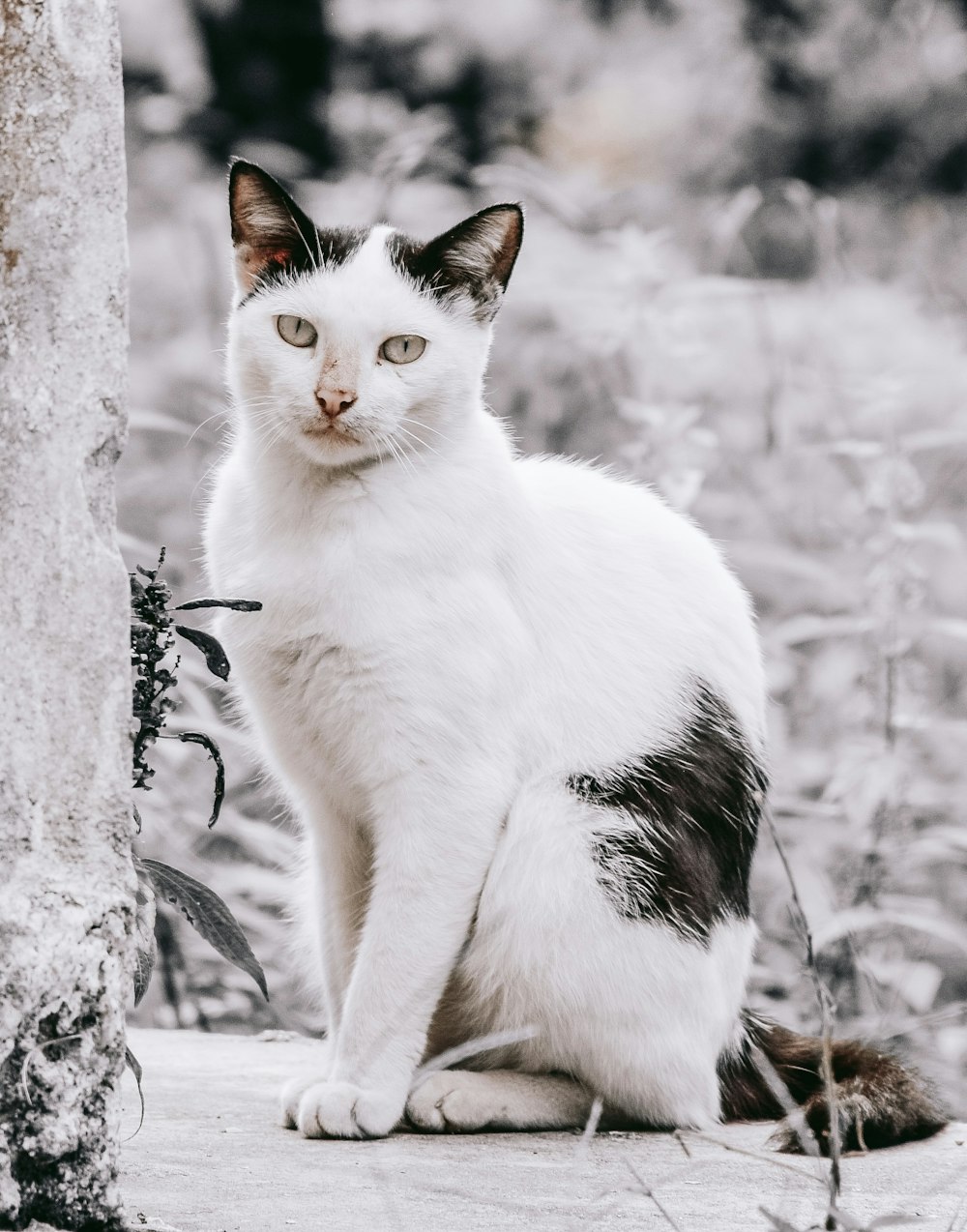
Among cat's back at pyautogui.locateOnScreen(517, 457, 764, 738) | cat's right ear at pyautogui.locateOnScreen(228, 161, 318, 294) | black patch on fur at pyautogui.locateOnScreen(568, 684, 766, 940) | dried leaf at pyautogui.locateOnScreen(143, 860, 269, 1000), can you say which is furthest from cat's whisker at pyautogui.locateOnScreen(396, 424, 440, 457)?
dried leaf at pyautogui.locateOnScreen(143, 860, 269, 1000)

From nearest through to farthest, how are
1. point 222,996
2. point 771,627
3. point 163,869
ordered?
1. point 163,869
2. point 222,996
3. point 771,627

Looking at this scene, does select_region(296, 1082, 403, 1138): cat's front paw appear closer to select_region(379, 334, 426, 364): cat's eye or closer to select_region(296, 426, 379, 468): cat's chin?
select_region(296, 426, 379, 468): cat's chin

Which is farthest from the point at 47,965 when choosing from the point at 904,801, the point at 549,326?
the point at 549,326

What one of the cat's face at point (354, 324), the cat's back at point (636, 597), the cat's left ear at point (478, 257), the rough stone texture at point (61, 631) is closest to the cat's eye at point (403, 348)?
the cat's face at point (354, 324)

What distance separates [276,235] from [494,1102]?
124 cm

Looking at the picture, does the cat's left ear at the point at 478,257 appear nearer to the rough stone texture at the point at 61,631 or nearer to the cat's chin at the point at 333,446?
the cat's chin at the point at 333,446

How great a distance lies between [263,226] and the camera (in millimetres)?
2074

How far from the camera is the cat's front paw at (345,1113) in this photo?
1.80 meters

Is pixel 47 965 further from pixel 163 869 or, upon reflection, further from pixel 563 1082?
pixel 563 1082

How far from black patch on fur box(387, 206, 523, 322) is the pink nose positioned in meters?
0.25

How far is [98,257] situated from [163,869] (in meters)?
0.64

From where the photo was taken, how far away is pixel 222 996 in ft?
10.7

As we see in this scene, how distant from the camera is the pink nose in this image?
189 centimetres

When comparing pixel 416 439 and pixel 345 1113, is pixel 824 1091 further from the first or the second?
pixel 416 439
